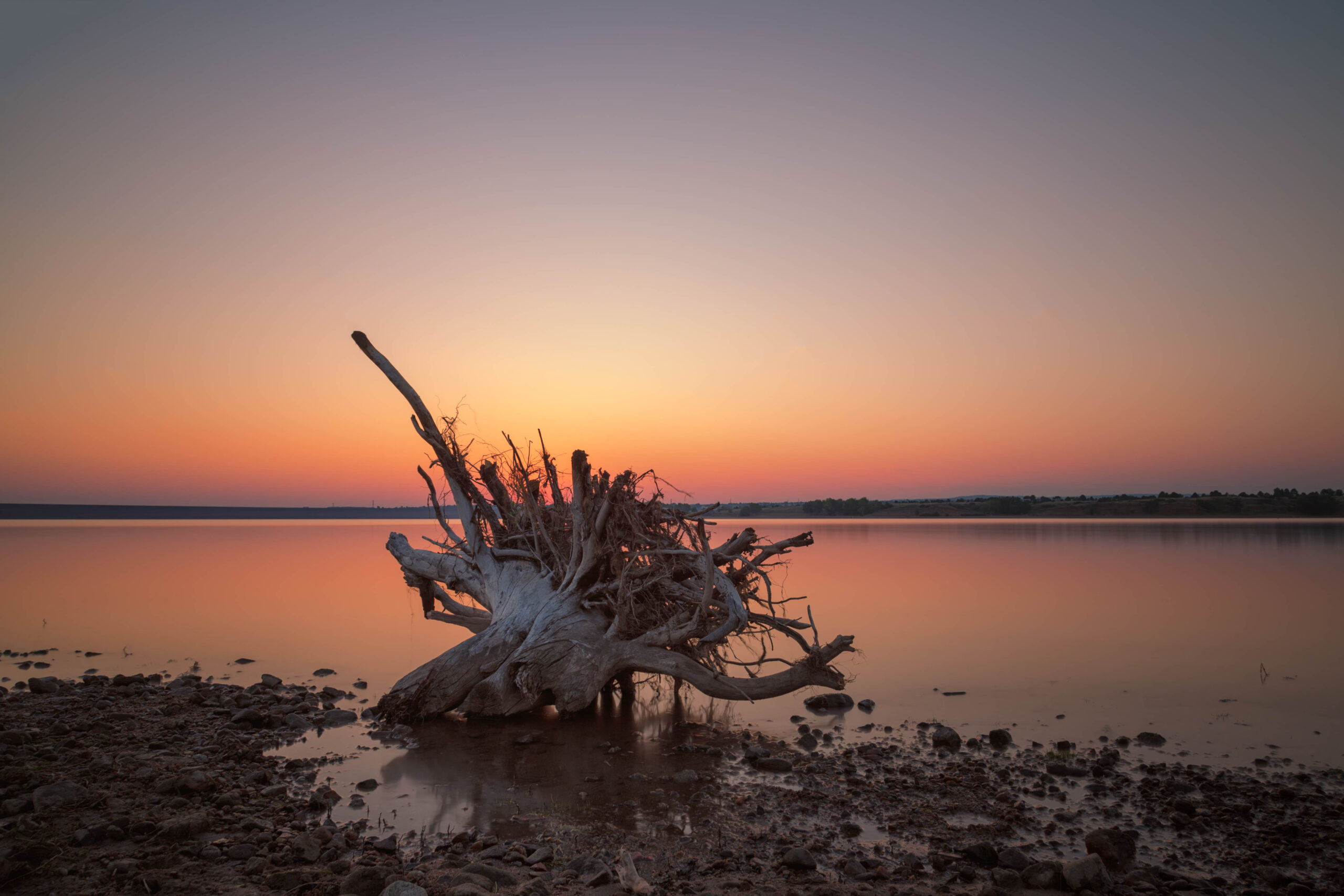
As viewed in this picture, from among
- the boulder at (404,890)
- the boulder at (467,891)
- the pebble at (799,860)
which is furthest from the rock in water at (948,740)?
the boulder at (404,890)

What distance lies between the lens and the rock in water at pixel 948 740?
7.38 m

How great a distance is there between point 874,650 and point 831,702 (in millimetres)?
3754

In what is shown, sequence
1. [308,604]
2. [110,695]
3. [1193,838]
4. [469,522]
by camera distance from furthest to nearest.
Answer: [308,604], [469,522], [110,695], [1193,838]

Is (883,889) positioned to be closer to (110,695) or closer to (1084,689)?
(1084,689)

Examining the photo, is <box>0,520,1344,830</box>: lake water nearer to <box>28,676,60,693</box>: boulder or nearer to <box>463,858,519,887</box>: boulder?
<box>463,858,519,887</box>: boulder

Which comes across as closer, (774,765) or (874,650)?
(774,765)

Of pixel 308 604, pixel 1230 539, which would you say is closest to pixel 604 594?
pixel 308 604

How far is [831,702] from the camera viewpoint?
930 cm

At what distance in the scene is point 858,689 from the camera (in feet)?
33.3

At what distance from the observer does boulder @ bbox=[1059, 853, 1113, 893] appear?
14.1ft

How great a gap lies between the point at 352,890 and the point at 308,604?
1632cm

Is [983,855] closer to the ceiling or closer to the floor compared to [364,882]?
closer to the floor

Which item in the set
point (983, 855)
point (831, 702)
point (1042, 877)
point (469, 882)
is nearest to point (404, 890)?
point (469, 882)

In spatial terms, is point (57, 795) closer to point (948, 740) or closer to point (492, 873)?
point (492, 873)
